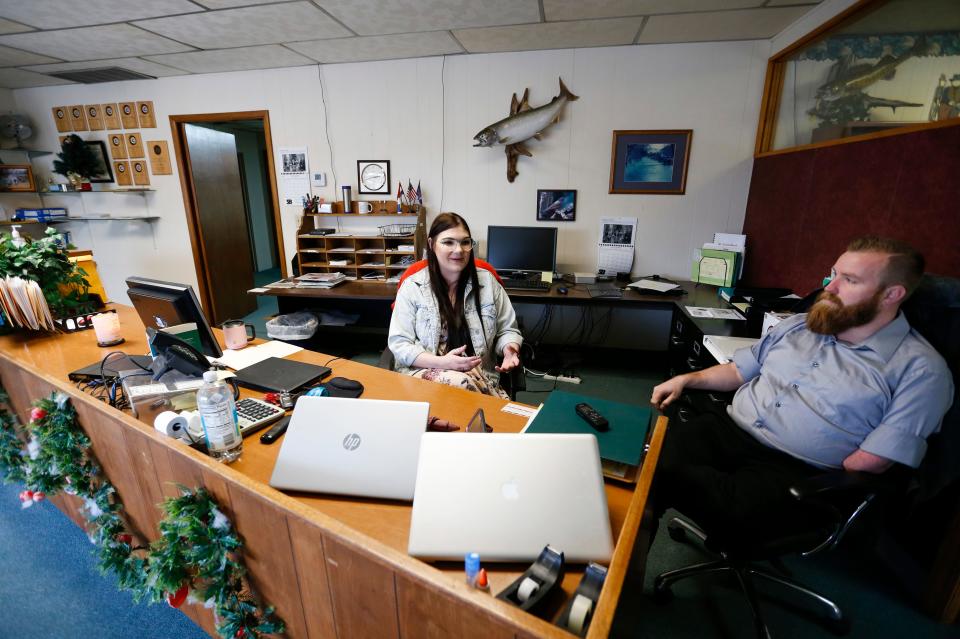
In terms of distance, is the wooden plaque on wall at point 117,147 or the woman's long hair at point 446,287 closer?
the woman's long hair at point 446,287

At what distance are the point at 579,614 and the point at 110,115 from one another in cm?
582

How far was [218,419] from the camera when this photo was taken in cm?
108

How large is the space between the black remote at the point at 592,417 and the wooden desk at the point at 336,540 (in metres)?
0.12

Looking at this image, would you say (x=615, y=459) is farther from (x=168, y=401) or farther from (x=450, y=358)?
(x=168, y=401)

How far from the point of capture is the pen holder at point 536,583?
654mm

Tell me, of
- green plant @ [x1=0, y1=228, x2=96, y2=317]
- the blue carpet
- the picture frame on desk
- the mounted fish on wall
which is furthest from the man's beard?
the picture frame on desk

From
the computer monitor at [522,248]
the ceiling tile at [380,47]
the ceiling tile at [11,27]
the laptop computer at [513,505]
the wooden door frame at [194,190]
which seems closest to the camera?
the laptop computer at [513,505]

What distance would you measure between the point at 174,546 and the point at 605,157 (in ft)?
11.6

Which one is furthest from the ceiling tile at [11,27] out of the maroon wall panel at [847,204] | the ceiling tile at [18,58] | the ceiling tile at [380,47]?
the maroon wall panel at [847,204]

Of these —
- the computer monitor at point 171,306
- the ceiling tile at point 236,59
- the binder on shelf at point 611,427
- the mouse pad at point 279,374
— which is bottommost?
the mouse pad at point 279,374

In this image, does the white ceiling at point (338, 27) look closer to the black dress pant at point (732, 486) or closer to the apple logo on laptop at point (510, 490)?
the black dress pant at point (732, 486)

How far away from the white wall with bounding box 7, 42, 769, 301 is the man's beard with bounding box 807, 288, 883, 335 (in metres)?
2.15

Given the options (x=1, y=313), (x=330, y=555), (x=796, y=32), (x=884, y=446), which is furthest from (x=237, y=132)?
(x=884, y=446)

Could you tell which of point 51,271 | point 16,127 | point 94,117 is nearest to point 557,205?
point 51,271
